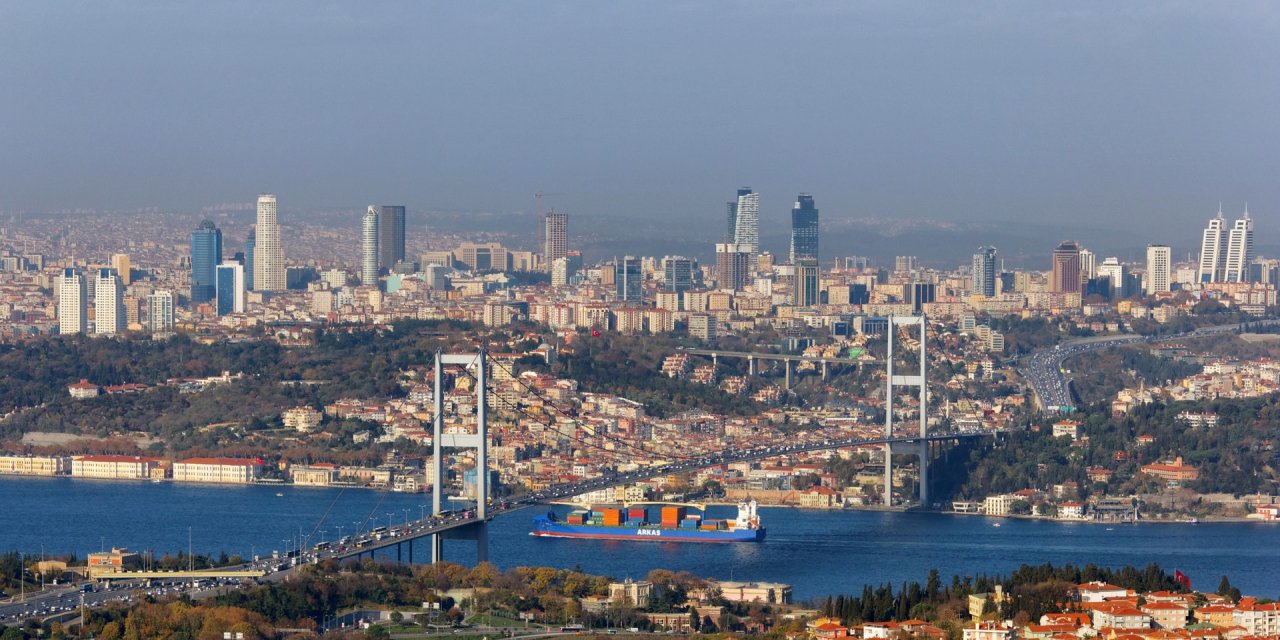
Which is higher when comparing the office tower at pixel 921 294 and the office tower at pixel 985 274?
the office tower at pixel 985 274

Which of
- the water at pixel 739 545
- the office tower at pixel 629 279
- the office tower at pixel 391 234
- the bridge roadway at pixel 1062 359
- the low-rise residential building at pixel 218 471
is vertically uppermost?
the office tower at pixel 391 234

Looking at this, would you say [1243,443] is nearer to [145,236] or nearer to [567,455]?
[567,455]

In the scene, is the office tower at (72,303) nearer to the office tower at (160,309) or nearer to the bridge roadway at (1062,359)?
the office tower at (160,309)

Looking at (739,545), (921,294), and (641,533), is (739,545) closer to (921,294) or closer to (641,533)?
(641,533)

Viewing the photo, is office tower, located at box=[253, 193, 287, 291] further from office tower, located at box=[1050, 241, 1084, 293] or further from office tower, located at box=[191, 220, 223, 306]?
office tower, located at box=[1050, 241, 1084, 293]

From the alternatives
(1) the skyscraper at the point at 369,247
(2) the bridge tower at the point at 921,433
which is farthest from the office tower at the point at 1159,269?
(2) the bridge tower at the point at 921,433

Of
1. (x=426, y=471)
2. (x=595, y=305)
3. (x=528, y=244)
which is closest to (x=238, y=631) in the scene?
(x=426, y=471)

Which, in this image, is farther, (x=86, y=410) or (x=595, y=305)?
(x=595, y=305)
